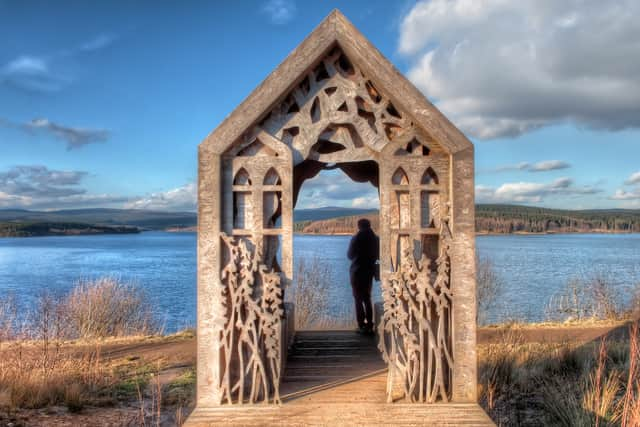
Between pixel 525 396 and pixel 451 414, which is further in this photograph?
pixel 525 396

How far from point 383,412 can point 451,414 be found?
0.61m

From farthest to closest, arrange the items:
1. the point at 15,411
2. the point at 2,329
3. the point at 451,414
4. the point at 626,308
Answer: the point at 626,308
the point at 2,329
the point at 15,411
the point at 451,414

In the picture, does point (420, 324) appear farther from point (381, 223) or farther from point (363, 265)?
point (363, 265)

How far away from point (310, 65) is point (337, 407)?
3.28 metres

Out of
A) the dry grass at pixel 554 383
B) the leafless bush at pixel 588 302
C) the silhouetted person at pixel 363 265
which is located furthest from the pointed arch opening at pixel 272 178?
the leafless bush at pixel 588 302

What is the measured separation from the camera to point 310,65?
4.39 metres

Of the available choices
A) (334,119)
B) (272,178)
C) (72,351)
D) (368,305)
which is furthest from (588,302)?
(72,351)

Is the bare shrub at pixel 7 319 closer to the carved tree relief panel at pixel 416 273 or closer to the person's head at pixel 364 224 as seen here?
the person's head at pixel 364 224

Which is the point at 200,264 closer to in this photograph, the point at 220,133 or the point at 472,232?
the point at 220,133

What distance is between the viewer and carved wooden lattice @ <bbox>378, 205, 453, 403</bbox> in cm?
425

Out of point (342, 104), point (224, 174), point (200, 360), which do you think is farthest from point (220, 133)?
point (200, 360)

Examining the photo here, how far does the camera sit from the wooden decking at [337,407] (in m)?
3.93

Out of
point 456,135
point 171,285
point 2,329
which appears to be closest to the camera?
point 456,135

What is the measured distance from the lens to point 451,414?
4051mm
